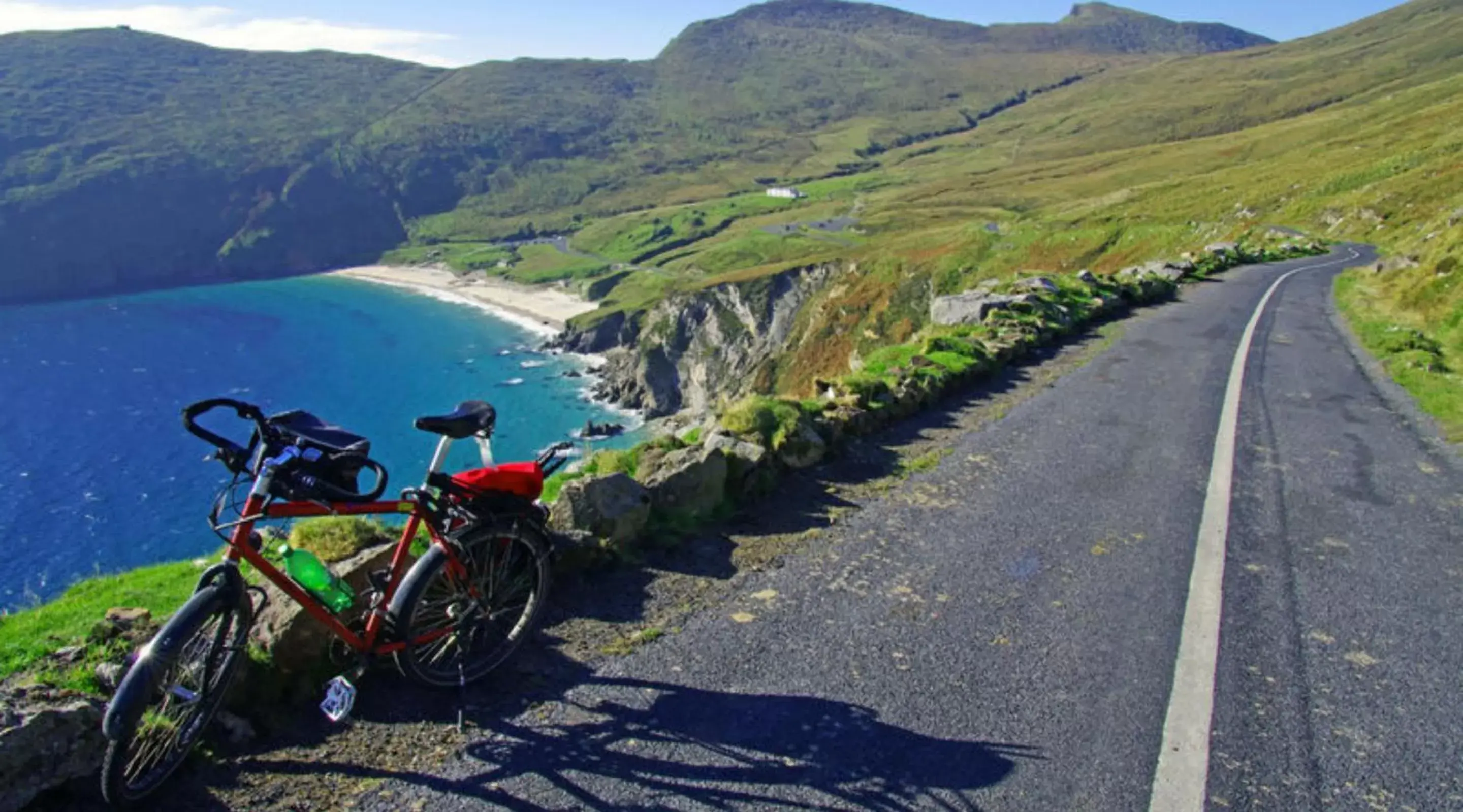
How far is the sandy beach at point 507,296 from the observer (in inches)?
5748

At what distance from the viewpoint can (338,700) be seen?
4.82 meters

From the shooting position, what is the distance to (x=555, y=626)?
6.43 metres

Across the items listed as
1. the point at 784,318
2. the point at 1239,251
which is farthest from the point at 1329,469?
the point at 784,318

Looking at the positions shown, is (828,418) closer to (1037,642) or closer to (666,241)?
(1037,642)

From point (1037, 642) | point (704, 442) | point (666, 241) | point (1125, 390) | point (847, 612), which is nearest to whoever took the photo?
point (1037, 642)

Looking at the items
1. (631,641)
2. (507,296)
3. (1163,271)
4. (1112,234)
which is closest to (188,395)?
(507,296)

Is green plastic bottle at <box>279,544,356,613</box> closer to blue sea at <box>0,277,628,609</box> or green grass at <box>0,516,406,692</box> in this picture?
green grass at <box>0,516,406,692</box>

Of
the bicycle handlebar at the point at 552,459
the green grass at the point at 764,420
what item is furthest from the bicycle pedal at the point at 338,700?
the green grass at the point at 764,420

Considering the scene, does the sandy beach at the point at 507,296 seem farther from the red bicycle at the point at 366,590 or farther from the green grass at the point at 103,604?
the red bicycle at the point at 366,590

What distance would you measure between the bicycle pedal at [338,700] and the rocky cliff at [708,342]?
274 feet

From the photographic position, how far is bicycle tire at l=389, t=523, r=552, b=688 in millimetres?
5312

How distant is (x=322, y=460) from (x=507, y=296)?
552 feet

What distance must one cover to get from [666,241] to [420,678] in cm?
19188

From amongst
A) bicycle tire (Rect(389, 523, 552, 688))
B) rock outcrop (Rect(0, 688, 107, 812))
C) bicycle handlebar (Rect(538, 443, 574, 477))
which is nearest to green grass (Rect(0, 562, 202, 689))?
rock outcrop (Rect(0, 688, 107, 812))
